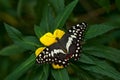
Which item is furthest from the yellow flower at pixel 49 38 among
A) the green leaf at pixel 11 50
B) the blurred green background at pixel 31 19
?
the blurred green background at pixel 31 19

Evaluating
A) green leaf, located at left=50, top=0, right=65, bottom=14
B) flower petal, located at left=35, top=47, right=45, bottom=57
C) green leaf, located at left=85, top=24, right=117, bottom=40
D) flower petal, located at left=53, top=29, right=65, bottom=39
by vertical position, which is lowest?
flower petal, located at left=35, top=47, right=45, bottom=57

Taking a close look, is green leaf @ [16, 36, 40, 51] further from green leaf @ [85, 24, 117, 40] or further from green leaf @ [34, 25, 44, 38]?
green leaf @ [85, 24, 117, 40]

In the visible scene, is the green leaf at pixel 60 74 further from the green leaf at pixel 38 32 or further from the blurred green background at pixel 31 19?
the blurred green background at pixel 31 19

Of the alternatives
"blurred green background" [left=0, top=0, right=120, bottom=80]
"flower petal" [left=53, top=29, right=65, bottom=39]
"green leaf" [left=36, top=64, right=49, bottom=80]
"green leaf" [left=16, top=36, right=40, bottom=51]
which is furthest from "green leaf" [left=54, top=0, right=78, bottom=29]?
"blurred green background" [left=0, top=0, right=120, bottom=80]

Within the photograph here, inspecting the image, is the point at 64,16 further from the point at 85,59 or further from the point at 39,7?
the point at 39,7

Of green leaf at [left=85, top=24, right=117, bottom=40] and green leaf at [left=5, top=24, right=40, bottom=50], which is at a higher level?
green leaf at [left=5, top=24, right=40, bottom=50]

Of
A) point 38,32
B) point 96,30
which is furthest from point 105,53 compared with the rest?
point 38,32

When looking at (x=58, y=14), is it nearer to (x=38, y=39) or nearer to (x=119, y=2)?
(x=38, y=39)
